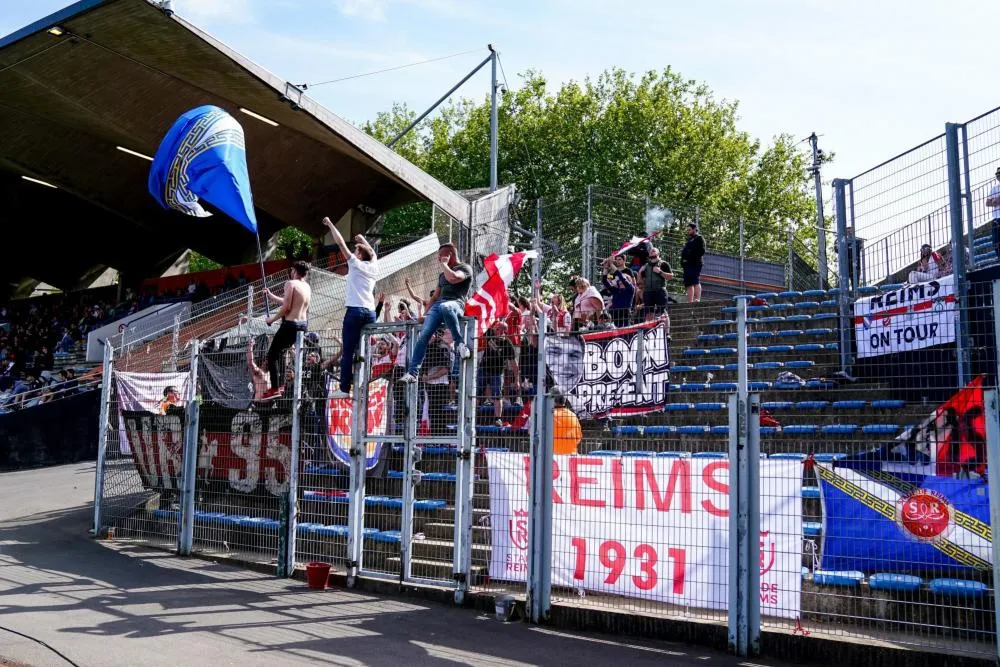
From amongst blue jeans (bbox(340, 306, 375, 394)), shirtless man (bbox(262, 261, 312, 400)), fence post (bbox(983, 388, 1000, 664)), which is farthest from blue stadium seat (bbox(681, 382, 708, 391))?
fence post (bbox(983, 388, 1000, 664))

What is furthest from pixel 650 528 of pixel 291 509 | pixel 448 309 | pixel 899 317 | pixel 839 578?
pixel 899 317

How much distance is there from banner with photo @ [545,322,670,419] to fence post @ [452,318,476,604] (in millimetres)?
895

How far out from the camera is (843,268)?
1200cm

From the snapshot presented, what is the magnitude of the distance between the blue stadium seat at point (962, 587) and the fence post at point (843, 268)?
19.3 feet

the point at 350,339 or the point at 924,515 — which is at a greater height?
the point at 350,339

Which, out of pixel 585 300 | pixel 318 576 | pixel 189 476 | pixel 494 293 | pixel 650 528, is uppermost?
pixel 585 300

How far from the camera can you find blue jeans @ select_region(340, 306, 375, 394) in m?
9.58

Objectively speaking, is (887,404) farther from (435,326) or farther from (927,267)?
(435,326)

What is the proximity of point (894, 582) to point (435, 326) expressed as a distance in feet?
15.9

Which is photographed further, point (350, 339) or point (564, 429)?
point (350, 339)

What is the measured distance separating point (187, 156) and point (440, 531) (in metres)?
5.78

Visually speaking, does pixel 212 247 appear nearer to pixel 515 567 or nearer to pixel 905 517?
pixel 515 567

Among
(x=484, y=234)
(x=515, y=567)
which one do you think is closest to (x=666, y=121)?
(x=484, y=234)

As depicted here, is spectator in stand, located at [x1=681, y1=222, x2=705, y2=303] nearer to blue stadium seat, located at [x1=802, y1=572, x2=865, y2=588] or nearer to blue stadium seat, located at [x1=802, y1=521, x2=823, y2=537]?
blue stadium seat, located at [x1=802, y1=521, x2=823, y2=537]
